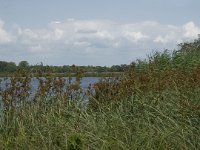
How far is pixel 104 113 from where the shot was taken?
844 centimetres

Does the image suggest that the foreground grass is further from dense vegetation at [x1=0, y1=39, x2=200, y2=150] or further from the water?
the water

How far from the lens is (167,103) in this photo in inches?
333

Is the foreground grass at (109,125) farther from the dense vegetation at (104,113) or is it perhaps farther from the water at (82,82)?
the water at (82,82)

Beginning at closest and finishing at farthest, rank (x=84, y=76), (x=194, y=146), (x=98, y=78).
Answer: (x=194, y=146)
(x=84, y=76)
(x=98, y=78)

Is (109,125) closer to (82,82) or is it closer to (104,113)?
(104,113)

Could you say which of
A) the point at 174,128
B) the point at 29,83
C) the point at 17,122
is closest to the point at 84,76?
the point at 29,83

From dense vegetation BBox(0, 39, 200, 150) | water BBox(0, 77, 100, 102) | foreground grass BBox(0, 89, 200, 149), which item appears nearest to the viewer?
foreground grass BBox(0, 89, 200, 149)

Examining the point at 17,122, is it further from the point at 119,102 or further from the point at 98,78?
the point at 98,78

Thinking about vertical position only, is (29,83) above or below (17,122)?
above

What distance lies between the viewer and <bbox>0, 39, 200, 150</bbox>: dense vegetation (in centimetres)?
733

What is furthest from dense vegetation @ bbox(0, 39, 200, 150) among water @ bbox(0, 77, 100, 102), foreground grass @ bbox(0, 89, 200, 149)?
water @ bbox(0, 77, 100, 102)

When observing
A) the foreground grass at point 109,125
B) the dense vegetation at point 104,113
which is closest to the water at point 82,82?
the dense vegetation at point 104,113

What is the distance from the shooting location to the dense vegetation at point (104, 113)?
24.0 feet

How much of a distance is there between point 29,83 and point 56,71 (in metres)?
0.86
